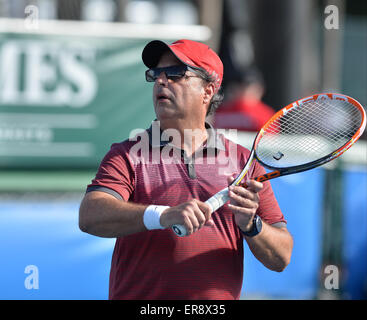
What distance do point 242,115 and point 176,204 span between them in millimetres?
5413

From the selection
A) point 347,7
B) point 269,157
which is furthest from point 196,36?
point 347,7

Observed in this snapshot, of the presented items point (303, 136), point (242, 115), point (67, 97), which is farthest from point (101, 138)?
point (303, 136)

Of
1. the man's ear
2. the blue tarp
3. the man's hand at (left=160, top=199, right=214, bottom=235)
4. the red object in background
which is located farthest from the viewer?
the red object in background

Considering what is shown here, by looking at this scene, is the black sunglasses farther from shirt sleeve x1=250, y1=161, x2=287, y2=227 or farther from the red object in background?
the red object in background

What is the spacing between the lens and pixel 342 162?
7281mm

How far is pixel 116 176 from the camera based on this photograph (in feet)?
9.72

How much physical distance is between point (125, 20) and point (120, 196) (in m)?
5.61

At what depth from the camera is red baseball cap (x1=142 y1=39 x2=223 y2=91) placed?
3033 millimetres

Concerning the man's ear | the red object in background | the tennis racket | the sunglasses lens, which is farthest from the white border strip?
the sunglasses lens

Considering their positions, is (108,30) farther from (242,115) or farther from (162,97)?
(162,97)

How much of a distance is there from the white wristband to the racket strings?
0.67m

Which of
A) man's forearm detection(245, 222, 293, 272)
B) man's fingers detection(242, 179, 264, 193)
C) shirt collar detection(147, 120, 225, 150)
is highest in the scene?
shirt collar detection(147, 120, 225, 150)
